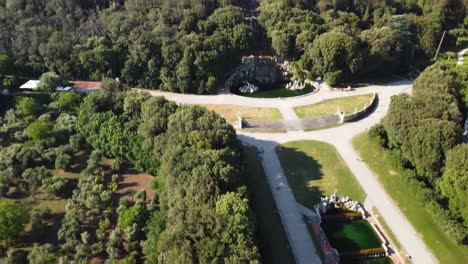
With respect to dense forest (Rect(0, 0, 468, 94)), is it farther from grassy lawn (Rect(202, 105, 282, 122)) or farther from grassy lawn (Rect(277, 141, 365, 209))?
grassy lawn (Rect(277, 141, 365, 209))

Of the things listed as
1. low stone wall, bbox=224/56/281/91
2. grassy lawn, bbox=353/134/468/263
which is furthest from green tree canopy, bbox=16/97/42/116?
grassy lawn, bbox=353/134/468/263

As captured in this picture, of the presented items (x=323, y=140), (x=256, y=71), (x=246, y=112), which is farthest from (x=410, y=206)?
(x=256, y=71)

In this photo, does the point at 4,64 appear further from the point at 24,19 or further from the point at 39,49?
the point at 24,19

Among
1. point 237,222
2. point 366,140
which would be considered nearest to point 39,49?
point 237,222

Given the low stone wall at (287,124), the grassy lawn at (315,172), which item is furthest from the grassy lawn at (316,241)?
the low stone wall at (287,124)

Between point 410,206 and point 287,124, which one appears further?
point 287,124

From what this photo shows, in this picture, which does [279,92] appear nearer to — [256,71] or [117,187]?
[256,71]
